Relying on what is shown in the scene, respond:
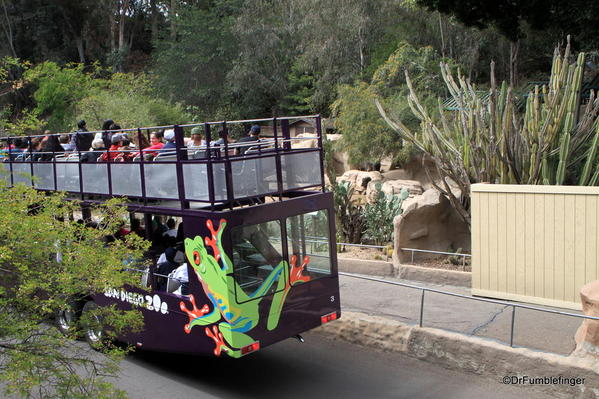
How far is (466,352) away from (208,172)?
405 cm

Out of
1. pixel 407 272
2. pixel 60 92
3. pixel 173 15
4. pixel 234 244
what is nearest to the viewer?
pixel 234 244

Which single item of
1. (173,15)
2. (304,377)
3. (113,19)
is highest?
(113,19)

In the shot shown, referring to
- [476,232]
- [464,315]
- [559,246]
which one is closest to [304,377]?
[464,315]

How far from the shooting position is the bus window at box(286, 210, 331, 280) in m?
8.23

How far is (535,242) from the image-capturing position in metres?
10.2

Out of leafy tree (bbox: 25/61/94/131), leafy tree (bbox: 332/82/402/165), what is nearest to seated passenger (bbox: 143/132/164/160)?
leafy tree (bbox: 332/82/402/165)

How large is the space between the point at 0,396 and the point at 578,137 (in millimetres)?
9800

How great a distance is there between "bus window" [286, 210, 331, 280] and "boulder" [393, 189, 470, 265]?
14.1ft

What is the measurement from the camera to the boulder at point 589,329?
7531 mm

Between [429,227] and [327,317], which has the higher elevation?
[429,227]

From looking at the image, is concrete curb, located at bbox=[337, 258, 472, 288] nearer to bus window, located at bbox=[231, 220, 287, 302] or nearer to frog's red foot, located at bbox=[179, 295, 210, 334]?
bus window, located at bbox=[231, 220, 287, 302]

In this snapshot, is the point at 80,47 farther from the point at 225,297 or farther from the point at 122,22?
the point at 225,297

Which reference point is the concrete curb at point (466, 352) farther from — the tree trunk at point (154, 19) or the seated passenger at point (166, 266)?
the tree trunk at point (154, 19)

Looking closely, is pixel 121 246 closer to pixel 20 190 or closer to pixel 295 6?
pixel 20 190
